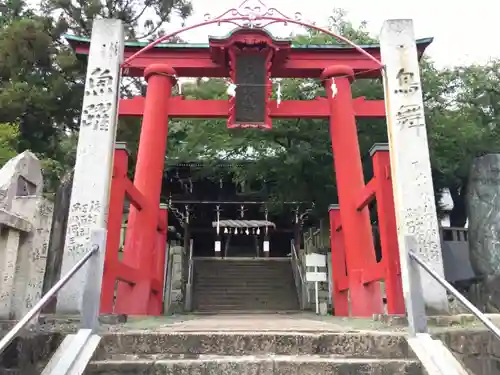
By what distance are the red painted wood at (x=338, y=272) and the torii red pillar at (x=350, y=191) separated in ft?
4.69

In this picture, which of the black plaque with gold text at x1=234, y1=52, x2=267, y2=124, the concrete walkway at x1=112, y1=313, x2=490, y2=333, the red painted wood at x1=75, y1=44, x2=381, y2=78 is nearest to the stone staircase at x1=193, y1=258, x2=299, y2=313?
the black plaque with gold text at x1=234, y1=52, x2=267, y2=124

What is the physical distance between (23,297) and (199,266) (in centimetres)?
1471

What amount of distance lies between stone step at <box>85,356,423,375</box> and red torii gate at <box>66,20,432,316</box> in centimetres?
320

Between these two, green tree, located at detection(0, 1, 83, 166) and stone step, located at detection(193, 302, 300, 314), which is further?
stone step, located at detection(193, 302, 300, 314)

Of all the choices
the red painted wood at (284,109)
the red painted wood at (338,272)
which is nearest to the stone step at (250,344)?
the red painted wood at (338,272)

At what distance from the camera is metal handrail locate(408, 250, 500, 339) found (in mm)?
2664

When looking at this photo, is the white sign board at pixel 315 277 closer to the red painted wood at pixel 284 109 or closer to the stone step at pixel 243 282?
the red painted wood at pixel 284 109

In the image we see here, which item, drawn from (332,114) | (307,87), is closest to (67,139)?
(307,87)

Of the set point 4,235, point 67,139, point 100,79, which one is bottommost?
point 4,235

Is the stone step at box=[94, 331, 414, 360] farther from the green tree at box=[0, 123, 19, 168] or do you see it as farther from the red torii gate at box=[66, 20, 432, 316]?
the green tree at box=[0, 123, 19, 168]

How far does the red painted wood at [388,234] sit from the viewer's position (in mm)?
6348

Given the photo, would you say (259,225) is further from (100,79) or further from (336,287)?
(100,79)

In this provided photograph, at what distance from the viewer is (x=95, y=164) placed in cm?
550

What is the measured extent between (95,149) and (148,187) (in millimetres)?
2381
